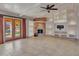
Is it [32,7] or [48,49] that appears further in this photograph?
[48,49]

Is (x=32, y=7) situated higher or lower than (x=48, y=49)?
higher

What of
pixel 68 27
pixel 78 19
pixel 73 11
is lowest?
pixel 68 27

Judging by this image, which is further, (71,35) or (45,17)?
(45,17)

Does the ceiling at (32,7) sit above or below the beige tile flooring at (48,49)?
above

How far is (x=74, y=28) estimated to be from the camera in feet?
14.9

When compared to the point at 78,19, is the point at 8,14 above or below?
above

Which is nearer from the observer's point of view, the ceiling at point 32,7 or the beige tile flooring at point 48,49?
the ceiling at point 32,7

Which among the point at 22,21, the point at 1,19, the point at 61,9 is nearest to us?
the point at 61,9

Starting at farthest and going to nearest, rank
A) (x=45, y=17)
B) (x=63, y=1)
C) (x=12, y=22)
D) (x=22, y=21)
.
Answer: (x=22, y=21) < (x=12, y=22) < (x=45, y=17) < (x=63, y=1)

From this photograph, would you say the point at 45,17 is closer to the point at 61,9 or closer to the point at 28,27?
the point at 61,9

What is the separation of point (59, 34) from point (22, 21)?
5.81 m

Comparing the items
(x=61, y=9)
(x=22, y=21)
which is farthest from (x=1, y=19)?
(x=61, y=9)

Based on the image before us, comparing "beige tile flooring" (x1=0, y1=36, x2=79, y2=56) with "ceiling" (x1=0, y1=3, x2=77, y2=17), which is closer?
"ceiling" (x1=0, y1=3, x2=77, y2=17)

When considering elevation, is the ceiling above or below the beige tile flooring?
above
